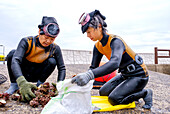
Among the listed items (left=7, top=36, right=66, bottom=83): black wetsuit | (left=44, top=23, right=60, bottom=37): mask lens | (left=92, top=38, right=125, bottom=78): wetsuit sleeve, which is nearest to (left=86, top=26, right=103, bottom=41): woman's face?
(left=92, top=38, right=125, bottom=78): wetsuit sleeve

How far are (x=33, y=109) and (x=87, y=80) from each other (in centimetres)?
83

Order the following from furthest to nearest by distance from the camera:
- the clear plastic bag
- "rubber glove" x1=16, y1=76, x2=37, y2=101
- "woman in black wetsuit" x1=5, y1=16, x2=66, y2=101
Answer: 1. "woman in black wetsuit" x1=5, y1=16, x2=66, y2=101
2. "rubber glove" x1=16, y1=76, x2=37, y2=101
3. the clear plastic bag

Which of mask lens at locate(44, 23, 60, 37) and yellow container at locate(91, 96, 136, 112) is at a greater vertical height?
mask lens at locate(44, 23, 60, 37)

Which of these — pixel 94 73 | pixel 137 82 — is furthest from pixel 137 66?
pixel 94 73

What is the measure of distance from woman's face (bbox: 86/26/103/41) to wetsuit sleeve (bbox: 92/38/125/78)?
0.19 meters

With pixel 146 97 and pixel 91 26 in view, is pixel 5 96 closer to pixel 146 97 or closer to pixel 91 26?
pixel 91 26

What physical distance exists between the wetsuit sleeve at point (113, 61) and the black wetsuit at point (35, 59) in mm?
1004

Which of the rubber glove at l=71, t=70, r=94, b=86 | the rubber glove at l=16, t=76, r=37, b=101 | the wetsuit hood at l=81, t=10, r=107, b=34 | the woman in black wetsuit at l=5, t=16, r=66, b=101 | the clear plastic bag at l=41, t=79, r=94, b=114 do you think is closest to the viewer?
the rubber glove at l=71, t=70, r=94, b=86

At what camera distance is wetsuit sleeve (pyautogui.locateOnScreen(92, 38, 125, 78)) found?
6.13 feet

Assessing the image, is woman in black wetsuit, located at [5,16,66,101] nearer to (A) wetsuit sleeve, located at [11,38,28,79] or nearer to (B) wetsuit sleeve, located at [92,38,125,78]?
(A) wetsuit sleeve, located at [11,38,28,79]

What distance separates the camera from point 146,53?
12023mm

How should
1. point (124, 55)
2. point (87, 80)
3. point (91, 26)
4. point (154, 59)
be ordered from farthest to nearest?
point (154, 59) < point (124, 55) < point (91, 26) < point (87, 80)

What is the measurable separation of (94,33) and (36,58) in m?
1.08

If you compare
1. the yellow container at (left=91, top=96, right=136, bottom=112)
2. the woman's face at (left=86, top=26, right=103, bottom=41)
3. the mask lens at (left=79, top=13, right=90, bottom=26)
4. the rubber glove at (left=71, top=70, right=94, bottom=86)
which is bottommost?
the yellow container at (left=91, top=96, right=136, bottom=112)
